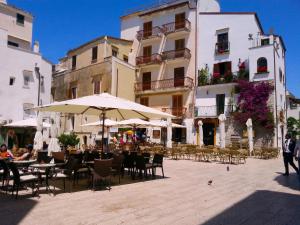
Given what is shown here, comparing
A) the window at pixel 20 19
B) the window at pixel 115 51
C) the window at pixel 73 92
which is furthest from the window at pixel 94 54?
the window at pixel 20 19

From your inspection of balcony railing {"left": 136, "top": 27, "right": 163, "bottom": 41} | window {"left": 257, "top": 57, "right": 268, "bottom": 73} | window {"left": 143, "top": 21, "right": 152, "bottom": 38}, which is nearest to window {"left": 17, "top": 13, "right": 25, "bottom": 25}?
balcony railing {"left": 136, "top": 27, "right": 163, "bottom": 41}

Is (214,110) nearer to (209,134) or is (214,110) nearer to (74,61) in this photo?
(209,134)

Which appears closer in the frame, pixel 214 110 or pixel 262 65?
pixel 262 65

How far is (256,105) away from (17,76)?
19198 millimetres

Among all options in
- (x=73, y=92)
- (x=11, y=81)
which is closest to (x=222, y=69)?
(x=73, y=92)

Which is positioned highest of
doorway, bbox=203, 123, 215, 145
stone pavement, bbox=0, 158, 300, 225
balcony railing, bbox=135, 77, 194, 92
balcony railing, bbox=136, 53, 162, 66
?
balcony railing, bbox=136, 53, 162, 66

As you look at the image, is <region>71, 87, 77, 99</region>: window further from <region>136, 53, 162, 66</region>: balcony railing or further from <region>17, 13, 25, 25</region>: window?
<region>17, 13, 25, 25</region>: window

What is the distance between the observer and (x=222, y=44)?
88.9 ft

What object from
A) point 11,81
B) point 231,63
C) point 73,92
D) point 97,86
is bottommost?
point 11,81

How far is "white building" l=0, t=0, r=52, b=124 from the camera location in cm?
2186

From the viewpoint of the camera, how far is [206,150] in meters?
16.2

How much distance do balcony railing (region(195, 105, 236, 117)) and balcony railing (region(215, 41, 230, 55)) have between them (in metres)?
5.21

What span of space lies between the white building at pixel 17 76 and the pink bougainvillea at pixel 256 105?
1681 cm

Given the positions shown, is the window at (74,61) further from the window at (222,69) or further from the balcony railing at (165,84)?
the window at (222,69)
